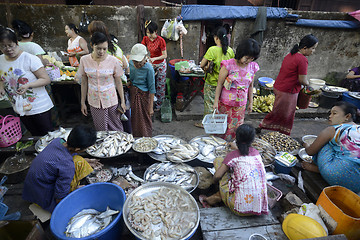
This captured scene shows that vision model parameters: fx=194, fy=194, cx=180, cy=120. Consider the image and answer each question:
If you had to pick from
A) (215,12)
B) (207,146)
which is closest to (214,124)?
(207,146)

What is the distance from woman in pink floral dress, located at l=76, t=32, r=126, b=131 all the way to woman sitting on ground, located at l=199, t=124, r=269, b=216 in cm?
233

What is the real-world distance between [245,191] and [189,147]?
4.13 feet

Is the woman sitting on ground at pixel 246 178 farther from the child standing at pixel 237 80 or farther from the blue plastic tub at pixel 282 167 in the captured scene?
the child standing at pixel 237 80

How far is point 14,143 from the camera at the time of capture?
10.9 feet

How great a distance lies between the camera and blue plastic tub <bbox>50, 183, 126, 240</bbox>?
77.7 inches

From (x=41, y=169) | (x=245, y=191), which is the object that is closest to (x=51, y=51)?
(x=41, y=169)

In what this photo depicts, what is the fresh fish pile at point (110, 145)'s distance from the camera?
3006 mm

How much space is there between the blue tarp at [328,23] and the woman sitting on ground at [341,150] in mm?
5718

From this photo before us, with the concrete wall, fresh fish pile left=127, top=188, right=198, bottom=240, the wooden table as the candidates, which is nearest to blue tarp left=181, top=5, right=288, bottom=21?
the concrete wall

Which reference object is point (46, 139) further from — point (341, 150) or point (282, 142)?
point (341, 150)

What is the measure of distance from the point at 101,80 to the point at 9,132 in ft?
5.64

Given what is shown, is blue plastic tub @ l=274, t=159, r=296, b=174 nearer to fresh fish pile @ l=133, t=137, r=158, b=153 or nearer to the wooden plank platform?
the wooden plank platform

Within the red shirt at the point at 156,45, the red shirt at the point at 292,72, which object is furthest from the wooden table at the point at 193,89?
the red shirt at the point at 292,72

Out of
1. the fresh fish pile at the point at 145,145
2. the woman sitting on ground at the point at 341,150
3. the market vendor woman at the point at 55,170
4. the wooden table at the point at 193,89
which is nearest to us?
the market vendor woman at the point at 55,170
